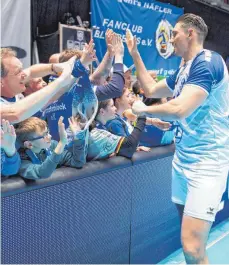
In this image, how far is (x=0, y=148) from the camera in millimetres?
1569

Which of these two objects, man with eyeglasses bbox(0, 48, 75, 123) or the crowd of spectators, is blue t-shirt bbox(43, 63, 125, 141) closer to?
the crowd of spectators

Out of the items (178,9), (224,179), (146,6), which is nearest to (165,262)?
(224,179)

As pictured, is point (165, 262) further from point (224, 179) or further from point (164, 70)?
point (164, 70)

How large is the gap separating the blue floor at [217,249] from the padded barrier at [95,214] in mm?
64

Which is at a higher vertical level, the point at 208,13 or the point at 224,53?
the point at 208,13

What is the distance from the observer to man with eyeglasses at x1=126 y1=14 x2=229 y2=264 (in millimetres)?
1800

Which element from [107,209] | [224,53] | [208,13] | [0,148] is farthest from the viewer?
[224,53]

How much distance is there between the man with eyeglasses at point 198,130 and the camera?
1.80 metres

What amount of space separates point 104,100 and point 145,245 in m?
0.96

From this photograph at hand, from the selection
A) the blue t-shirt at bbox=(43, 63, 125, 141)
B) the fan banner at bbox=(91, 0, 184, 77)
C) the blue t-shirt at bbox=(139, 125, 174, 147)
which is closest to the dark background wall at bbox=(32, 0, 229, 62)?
the fan banner at bbox=(91, 0, 184, 77)

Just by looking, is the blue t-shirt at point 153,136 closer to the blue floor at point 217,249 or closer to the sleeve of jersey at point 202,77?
the blue floor at point 217,249

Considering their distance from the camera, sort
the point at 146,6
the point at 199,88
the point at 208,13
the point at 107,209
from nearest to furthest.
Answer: the point at 199,88 → the point at 107,209 → the point at 146,6 → the point at 208,13

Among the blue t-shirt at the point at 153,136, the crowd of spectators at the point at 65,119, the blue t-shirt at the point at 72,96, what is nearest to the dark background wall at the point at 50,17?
the crowd of spectators at the point at 65,119

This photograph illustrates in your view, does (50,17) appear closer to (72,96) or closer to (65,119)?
(65,119)
